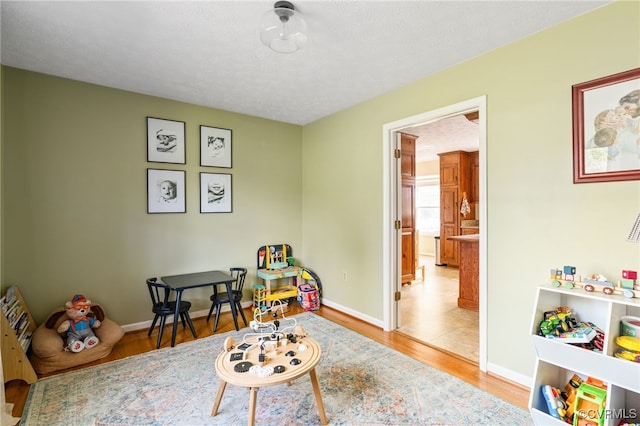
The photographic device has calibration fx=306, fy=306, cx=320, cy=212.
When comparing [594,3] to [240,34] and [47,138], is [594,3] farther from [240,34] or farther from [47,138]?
[47,138]

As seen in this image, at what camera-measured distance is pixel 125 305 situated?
3.32 meters

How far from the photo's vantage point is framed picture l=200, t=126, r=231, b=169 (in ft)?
12.5

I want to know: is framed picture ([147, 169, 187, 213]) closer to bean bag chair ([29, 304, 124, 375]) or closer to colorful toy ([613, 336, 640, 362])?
bean bag chair ([29, 304, 124, 375])

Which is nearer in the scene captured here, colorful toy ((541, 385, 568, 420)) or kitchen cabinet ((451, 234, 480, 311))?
colorful toy ((541, 385, 568, 420))

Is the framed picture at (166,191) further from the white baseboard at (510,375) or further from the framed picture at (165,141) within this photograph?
the white baseboard at (510,375)

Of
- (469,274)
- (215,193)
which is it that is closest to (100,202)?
(215,193)

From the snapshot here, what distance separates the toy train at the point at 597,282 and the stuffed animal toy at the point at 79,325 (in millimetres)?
3717

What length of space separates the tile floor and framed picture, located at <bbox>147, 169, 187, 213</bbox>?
2943 mm

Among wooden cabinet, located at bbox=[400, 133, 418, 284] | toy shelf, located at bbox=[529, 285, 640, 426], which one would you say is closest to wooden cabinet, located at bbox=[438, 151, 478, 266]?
wooden cabinet, located at bbox=[400, 133, 418, 284]

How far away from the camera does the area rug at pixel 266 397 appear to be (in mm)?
1928

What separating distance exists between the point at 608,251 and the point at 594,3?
60.5 inches

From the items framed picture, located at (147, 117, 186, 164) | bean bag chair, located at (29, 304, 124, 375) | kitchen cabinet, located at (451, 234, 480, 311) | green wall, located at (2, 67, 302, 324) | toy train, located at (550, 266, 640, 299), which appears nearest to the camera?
toy train, located at (550, 266, 640, 299)

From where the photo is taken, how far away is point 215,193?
3.90 meters

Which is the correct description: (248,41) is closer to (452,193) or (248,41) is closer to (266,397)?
(266,397)
